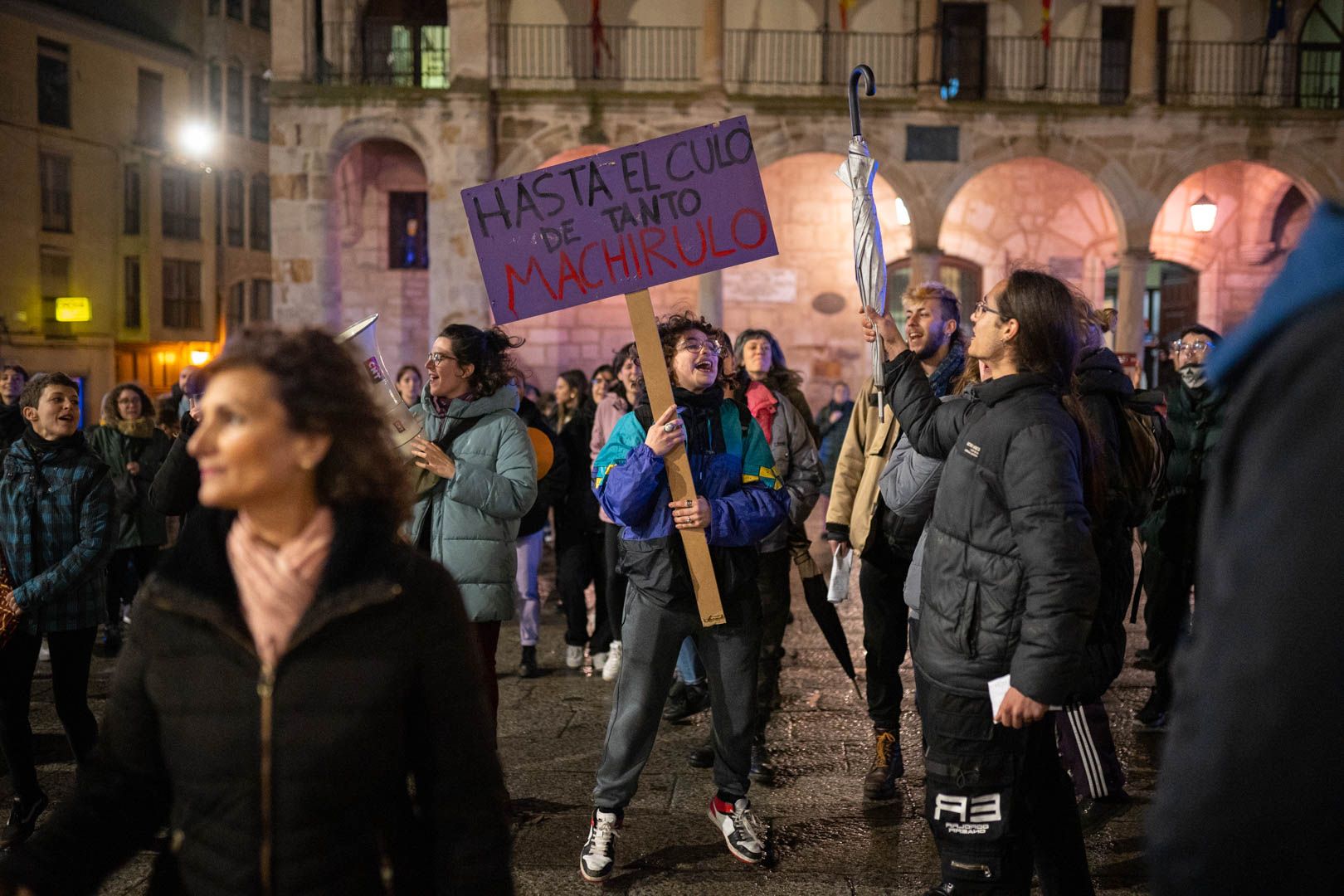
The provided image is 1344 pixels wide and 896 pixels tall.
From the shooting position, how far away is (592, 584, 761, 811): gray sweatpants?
4.01 meters

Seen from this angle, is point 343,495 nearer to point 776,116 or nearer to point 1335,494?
point 1335,494

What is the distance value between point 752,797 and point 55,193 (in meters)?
33.0

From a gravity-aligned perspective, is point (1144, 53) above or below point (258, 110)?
below

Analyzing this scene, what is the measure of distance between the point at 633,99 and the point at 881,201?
5.14 m

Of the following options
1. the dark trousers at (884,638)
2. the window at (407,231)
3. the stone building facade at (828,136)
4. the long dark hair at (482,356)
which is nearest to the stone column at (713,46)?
the stone building facade at (828,136)

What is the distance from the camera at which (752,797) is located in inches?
192

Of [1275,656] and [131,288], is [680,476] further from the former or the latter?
[131,288]

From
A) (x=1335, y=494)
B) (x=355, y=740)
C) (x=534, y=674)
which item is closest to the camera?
(x=1335, y=494)

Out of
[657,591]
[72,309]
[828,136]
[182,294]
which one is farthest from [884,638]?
[182,294]

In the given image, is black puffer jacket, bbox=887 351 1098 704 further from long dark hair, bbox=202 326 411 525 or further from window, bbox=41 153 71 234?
window, bbox=41 153 71 234

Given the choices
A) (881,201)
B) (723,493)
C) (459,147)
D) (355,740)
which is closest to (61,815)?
(355,740)

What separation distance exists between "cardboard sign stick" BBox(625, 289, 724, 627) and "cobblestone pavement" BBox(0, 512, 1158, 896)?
3.08 ft

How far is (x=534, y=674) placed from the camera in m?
6.85

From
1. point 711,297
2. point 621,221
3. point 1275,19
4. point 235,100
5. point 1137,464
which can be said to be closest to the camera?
point 1137,464
